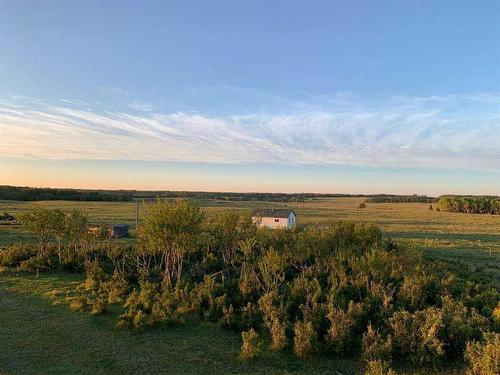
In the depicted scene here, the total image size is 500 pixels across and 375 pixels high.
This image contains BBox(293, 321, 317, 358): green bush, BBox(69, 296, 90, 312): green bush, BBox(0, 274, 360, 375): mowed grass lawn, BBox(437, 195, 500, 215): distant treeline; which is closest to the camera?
BBox(0, 274, 360, 375): mowed grass lawn

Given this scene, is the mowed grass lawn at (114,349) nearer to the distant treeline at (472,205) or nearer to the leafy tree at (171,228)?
the leafy tree at (171,228)

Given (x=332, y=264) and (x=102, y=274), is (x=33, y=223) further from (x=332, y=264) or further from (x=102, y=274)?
(x=332, y=264)

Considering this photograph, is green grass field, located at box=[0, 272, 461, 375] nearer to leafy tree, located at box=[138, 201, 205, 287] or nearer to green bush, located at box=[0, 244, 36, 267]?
leafy tree, located at box=[138, 201, 205, 287]

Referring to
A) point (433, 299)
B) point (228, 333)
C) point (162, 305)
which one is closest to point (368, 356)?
point (228, 333)

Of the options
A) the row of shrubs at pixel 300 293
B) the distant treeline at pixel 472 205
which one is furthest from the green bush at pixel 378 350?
the distant treeline at pixel 472 205

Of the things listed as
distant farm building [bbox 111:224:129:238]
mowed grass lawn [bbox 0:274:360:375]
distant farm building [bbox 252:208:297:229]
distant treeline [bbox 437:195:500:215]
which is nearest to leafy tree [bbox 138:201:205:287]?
mowed grass lawn [bbox 0:274:360:375]

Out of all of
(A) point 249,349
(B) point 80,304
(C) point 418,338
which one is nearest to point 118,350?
(A) point 249,349

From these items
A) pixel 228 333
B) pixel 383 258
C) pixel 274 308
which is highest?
pixel 383 258
